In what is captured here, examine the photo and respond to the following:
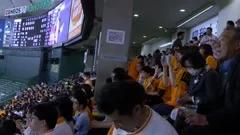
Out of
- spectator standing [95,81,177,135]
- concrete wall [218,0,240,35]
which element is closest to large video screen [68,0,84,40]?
concrete wall [218,0,240,35]

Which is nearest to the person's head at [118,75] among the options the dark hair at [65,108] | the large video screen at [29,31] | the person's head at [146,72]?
the dark hair at [65,108]

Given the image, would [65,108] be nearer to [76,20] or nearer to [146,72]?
[146,72]

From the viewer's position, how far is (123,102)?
1.44 m

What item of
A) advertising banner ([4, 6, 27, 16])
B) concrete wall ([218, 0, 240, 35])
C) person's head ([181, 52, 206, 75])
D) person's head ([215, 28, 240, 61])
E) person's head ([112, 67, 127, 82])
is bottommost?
person's head ([112, 67, 127, 82])

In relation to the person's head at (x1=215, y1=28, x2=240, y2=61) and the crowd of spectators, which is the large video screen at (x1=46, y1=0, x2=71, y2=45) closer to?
the crowd of spectators

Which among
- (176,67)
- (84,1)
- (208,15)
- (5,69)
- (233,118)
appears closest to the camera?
(233,118)

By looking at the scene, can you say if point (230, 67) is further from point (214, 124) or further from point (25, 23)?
point (25, 23)

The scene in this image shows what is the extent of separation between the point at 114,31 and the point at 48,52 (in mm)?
16547

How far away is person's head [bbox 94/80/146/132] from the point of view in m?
1.44

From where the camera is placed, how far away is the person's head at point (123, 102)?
144cm

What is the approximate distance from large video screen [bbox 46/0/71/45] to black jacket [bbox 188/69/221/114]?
13724 millimetres

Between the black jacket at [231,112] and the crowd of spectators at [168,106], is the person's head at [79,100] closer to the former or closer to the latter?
the crowd of spectators at [168,106]

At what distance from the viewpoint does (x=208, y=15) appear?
11844 millimetres

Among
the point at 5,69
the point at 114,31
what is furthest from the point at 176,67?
the point at 5,69
